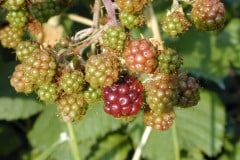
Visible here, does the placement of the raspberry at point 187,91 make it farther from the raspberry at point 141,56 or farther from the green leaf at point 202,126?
the green leaf at point 202,126

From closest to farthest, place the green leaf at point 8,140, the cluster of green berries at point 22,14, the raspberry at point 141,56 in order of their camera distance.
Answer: the raspberry at point 141,56
the cluster of green berries at point 22,14
the green leaf at point 8,140

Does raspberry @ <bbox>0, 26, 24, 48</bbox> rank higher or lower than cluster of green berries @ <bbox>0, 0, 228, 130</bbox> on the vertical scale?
higher

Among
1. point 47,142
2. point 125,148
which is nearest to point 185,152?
point 125,148

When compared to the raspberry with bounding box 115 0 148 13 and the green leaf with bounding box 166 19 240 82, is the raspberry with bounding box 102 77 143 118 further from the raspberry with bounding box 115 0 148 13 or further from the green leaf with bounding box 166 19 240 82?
the green leaf with bounding box 166 19 240 82

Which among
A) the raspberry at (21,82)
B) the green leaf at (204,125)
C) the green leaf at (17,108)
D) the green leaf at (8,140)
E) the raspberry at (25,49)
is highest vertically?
the raspberry at (25,49)

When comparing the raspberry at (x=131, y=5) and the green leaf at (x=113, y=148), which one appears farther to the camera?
the green leaf at (x=113, y=148)

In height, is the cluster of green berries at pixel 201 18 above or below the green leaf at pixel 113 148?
above

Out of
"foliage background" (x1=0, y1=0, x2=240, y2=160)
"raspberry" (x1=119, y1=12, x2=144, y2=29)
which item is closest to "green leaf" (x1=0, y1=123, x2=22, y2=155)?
"foliage background" (x1=0, y1=0, x2=240, y2=160)

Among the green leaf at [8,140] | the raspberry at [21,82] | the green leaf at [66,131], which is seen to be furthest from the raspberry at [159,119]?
the green leaf at [8,140]
